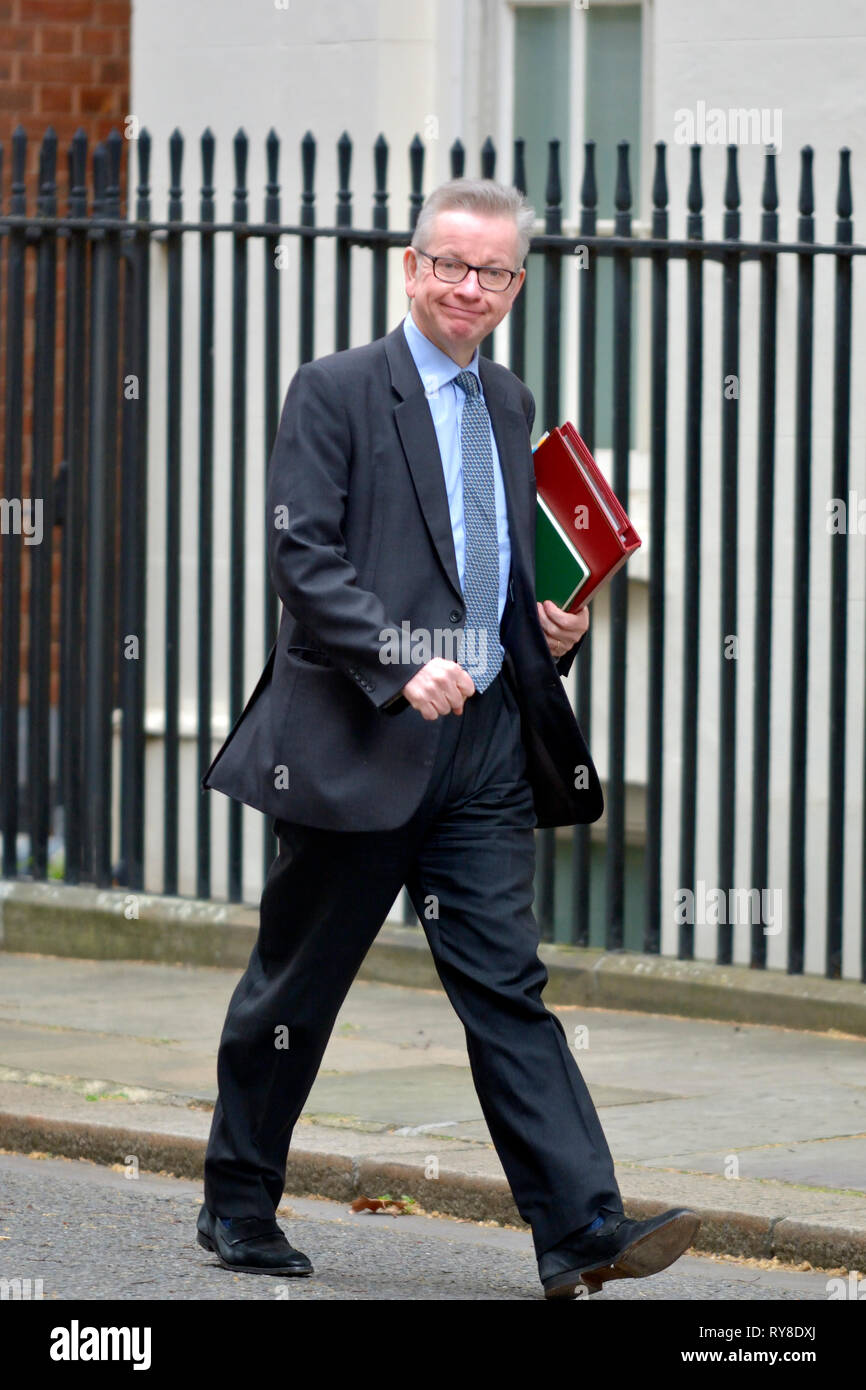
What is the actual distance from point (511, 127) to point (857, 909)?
306cm

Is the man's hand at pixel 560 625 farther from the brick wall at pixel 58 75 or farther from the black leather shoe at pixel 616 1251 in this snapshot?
the brick wall at pixel 58 75

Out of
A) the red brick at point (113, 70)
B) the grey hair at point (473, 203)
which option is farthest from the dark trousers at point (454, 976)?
the red brick at point (113, 70)

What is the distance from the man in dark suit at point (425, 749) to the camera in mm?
4508

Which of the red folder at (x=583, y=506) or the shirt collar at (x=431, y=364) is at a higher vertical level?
the shirt collar at (x=431, y=364)

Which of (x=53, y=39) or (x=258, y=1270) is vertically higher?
(x=53, y=39)

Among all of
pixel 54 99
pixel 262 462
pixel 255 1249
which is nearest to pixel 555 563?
pixel 255 1249

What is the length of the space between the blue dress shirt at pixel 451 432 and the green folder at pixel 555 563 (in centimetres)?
8

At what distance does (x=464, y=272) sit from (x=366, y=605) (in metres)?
0.67

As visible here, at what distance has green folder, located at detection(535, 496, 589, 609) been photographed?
473cm

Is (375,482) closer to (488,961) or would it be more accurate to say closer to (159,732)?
(488,961)

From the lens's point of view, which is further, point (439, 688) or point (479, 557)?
point (479, 557)

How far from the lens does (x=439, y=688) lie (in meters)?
4.36

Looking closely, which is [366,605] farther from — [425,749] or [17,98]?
[17,98]

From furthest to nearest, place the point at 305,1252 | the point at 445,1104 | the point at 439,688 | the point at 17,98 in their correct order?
the point at 17,98 → the point at 445,1104 → the point at 305,1252 → the point at 439,688
